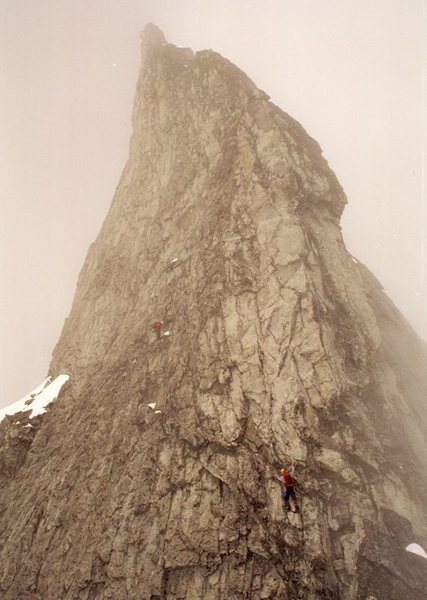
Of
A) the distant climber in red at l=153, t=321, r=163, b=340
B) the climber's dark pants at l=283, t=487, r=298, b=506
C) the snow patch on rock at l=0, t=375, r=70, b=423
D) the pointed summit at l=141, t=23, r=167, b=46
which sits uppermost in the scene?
the pointed summit at l=141, t=23, r=167, b=46

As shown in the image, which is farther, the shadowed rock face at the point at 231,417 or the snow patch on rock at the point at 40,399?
the snow patch on rock at the point at 40,399

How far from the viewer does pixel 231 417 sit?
1758 cm

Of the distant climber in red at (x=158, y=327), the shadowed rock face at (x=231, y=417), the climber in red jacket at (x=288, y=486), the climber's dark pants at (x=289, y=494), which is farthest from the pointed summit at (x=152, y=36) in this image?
the climber's dark pants at (x=289, y=494)

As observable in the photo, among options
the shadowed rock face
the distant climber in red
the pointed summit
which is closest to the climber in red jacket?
the shadowed rock face

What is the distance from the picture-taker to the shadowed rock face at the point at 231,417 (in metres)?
15.0

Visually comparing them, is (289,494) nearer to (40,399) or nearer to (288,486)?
(288,486)

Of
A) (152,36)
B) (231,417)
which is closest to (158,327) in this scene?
(231,417)

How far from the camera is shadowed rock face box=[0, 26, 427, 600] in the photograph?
1501 cm

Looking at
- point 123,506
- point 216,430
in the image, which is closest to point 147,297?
point 216,430

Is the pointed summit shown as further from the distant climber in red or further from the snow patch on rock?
the snow patch on rock

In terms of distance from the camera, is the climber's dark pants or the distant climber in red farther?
the distant climber in red

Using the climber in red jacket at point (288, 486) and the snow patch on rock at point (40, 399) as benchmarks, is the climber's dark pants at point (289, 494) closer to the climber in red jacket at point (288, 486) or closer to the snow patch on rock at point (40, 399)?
the climber in red jacket at point (288, 486)

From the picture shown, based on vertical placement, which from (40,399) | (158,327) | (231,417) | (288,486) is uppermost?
(158,327)

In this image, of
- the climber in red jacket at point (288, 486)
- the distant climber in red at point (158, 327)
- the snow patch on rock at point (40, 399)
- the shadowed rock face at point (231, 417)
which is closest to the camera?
the shadowed rock face at point (231, 417)
